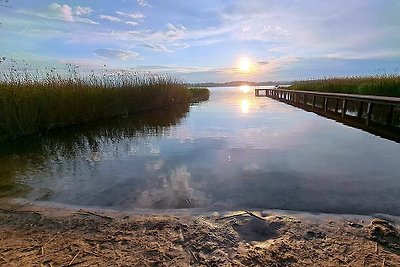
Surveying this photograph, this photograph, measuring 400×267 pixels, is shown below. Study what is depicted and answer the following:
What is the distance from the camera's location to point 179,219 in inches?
116

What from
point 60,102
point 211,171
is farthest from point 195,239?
point 60,102

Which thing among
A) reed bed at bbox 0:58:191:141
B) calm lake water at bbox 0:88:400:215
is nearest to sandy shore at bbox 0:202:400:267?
calm lake water at bbox 0:88:400:215

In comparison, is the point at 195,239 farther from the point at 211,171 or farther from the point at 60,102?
the point at 60,102

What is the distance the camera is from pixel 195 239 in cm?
252

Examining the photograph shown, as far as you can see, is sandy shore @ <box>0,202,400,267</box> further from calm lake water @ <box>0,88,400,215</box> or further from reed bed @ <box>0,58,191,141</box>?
reed bed @ <box>0,58,191,141</box>

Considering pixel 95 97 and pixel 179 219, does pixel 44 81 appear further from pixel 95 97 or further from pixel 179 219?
pixel 179 219

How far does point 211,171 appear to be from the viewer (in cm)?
479

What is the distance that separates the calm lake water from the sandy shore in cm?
39

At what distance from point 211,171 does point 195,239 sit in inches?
90.3

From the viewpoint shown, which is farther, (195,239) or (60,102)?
(60,102)

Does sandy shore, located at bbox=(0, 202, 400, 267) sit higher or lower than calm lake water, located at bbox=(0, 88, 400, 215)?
higher

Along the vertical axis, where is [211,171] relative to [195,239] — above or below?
below

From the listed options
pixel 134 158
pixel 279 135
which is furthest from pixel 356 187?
pixel 279 135

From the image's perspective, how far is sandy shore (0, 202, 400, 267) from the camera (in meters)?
2.20
